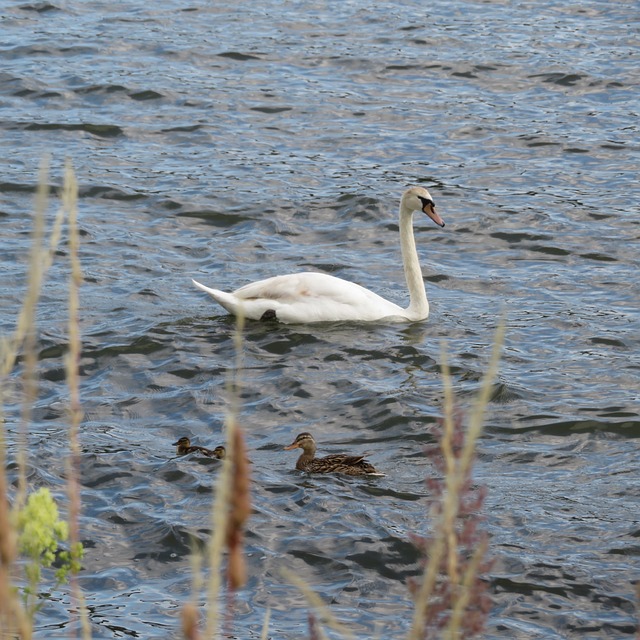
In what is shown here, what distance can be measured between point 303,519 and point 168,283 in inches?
188

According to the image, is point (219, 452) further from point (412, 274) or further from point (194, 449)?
point (412, 274)

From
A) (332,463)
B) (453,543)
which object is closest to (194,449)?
(332,463)

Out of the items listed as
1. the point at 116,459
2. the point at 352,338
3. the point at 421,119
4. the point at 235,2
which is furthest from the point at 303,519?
the point at 235,2

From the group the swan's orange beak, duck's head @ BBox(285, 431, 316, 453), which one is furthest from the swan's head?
duck's head @ BBox(285, 431, 316, 453)

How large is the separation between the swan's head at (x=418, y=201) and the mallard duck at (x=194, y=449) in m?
4.09

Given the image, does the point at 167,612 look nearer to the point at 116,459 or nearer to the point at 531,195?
Answer: the point at 116,459

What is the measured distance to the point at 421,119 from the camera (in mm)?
16281

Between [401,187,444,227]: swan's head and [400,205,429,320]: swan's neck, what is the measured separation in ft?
0.17

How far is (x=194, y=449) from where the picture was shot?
8148mm

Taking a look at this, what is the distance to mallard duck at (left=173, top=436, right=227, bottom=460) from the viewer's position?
8.02m

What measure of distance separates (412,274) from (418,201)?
754 mm

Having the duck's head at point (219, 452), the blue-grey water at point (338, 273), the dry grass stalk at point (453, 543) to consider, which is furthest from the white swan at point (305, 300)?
the dry grass stalk at point (453, 543)

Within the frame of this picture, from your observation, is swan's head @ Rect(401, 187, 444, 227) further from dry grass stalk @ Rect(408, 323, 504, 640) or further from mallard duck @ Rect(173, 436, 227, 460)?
dry grass stalk @ Rect(408, 323, 504, 640)

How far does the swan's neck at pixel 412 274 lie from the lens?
11.2m
